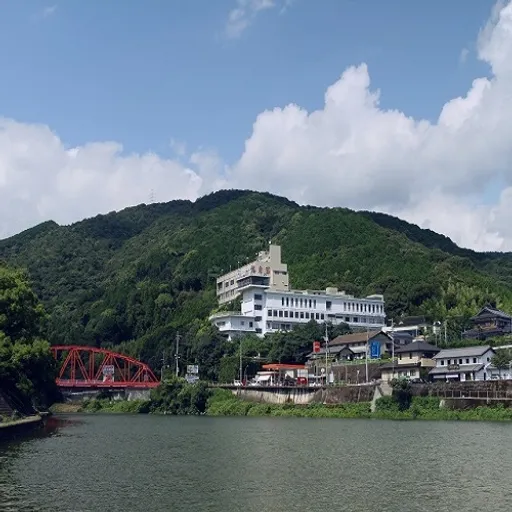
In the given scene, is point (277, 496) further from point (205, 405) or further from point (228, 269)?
point (228, 269)

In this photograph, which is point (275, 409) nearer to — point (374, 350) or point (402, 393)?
point (374, 350)

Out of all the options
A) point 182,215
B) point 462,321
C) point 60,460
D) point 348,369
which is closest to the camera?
point 60,460

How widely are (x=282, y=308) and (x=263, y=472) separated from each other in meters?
69.6

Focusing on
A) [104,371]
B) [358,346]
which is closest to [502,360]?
[358,346]

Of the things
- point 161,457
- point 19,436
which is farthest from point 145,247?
point 161,457

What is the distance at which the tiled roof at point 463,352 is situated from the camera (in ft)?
207

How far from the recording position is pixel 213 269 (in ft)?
417

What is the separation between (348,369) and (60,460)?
4566cm

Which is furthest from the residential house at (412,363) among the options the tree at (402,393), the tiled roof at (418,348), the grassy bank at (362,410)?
the grassy bank at (362,410)

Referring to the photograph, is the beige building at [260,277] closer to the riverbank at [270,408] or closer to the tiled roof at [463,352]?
the riverbank at [270,408]

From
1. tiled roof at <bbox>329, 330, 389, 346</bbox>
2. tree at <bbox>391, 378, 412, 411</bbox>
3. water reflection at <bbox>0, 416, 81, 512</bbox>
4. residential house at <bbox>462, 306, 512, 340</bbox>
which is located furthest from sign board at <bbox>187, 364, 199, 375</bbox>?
water reflection at <bbox>0, 416, 81, 512</bbox>

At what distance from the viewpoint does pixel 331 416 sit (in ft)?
206

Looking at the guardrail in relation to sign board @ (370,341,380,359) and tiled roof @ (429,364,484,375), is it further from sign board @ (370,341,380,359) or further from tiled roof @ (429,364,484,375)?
sign board @ (370,341,380,359)

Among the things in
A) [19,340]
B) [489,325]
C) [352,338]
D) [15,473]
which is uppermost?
[489,325]
